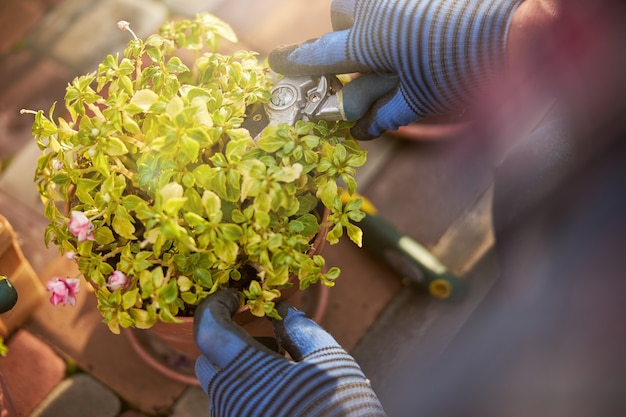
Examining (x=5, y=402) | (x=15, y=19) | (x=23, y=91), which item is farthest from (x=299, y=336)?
(x=15, y=19)

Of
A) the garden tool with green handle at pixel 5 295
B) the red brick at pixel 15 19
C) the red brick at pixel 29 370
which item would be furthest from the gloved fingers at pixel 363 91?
the red brick at pixel 15 19

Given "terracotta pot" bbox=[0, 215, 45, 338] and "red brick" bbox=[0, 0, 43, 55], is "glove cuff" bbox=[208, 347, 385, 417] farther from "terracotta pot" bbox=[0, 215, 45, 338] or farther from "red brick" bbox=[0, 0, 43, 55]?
"red brick" bbox=[0, 0, 43, 55]

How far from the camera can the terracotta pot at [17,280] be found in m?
1.15

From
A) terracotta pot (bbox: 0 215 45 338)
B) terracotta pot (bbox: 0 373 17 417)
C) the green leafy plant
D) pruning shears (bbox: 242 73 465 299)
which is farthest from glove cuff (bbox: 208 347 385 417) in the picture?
terracotta pot (bbox: 0 215 45 338)

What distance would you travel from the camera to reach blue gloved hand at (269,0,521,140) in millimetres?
781

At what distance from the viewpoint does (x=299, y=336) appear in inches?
34.3

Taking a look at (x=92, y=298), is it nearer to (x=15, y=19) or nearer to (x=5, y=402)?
(x=5, y=402)

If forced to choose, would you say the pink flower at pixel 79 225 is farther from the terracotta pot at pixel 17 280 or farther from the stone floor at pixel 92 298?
the stone floor at pixel 92 298

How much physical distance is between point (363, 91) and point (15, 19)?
124cm

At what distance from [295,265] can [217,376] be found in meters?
0.20

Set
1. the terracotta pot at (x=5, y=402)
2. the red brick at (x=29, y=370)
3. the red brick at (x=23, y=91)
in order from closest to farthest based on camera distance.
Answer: the terracotta pot at (x=5, y=402) → the red brick at (x=29, y=370) → the red brick at (x=23, y=91)

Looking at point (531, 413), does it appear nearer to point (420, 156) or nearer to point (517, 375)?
point (517, 375)

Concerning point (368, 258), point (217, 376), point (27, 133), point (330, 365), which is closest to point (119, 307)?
point (217, 376)

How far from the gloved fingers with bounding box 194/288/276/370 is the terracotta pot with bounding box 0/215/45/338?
54cm
